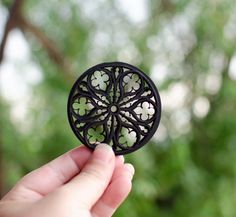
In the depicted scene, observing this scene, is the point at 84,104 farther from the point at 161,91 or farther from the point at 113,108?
the point at 161,91

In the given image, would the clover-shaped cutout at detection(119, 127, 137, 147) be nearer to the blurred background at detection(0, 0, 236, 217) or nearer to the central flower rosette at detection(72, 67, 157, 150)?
the central flower rosette at detection(72, 67, 157, 150)

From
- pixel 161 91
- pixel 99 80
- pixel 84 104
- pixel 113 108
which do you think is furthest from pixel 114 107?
pixel 161 91

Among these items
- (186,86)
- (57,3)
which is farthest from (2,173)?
(186,86)

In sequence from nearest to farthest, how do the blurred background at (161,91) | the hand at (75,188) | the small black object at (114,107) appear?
1. the hand at (75,188)
2. the small black object at (114,107)
3. the blurred background at (161,91)

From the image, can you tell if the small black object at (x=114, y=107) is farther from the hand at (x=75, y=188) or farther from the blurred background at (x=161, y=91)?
the blurred background at (x=161, y=91)

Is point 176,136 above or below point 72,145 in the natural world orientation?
below

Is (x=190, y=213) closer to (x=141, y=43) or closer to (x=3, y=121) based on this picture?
(x=141, y=43)

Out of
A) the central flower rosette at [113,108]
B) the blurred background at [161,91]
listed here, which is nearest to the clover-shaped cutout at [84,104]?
the central flower rosette at [113,108]
